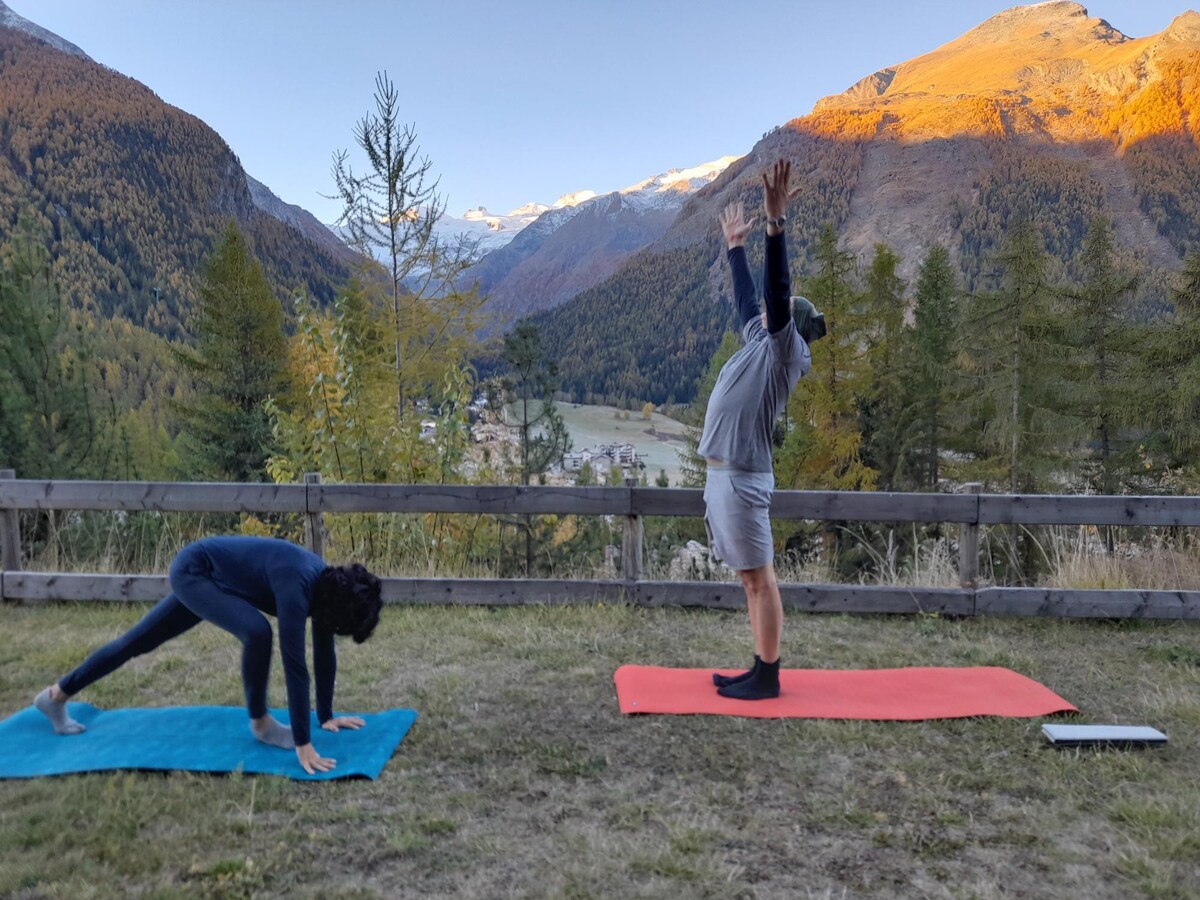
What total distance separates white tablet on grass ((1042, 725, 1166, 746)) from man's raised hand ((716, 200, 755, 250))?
8.56 feet

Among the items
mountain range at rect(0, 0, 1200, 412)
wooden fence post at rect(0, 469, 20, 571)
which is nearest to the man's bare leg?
wooden fence post at rect(0, 469, 20, 571)

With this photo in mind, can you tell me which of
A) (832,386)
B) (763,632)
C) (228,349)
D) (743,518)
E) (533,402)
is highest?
(228,349)

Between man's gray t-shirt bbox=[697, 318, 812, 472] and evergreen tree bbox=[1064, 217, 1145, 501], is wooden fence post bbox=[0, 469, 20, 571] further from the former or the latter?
evergreen tree bbox=[1064, 217, 1145, 501]

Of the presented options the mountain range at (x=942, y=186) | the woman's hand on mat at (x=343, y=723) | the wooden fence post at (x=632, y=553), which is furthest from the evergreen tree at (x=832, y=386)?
the mountain range at (x=942, y=186)

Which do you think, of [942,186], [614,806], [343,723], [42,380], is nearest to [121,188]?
[42,380]

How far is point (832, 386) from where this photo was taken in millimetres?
24656

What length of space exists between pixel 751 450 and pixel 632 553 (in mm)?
1886

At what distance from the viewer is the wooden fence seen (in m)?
5.25

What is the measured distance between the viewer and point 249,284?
24000 mm

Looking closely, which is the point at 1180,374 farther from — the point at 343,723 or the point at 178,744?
the point at 178,744

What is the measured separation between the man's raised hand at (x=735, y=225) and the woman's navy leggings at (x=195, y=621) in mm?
2718

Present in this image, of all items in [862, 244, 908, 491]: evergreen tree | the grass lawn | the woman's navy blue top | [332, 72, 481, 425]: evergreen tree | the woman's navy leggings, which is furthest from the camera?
[862, 244, 908, 491]: evergreen tree

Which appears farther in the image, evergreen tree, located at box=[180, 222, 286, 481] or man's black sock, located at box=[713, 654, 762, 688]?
evergreen tree, located at box=[180, 222, 286, 481]

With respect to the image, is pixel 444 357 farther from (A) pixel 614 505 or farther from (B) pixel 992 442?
(B) pixel 992 442
